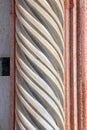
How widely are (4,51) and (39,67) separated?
0.67 ft

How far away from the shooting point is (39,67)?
69 cm

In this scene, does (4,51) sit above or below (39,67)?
above

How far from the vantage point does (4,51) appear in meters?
0.85

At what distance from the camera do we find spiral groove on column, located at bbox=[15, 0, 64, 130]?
0.69m

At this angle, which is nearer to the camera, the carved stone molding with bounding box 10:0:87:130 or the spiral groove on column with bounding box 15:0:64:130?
the spiral groove on column with bounding box 15:0:64:130

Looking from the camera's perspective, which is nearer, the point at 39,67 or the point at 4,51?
the point at 39,67

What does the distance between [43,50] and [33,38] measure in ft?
0.13

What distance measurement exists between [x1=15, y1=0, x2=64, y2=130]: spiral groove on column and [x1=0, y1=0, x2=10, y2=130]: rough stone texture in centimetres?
14

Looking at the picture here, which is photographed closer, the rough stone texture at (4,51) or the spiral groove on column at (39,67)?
the spiral groove on column at (39,67)

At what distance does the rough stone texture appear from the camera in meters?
0.84

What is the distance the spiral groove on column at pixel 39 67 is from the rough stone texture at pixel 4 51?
14 cm

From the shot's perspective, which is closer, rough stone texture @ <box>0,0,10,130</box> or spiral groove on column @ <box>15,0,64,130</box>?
spiral groove on column @ <box>15,0,64,130</box>

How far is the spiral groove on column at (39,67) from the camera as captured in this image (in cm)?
69

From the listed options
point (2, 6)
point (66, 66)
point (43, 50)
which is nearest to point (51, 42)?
point (43, 50)
